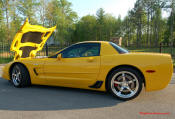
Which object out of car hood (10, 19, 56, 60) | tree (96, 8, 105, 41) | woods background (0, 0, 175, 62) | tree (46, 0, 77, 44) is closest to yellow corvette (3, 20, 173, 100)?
car hood (10, 19, 56, 60)

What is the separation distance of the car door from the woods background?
20.4 m

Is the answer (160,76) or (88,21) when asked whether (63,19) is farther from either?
(160,76)

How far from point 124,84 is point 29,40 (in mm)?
4355

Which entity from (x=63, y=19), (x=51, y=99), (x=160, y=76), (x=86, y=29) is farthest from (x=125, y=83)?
(x=86, y=29)

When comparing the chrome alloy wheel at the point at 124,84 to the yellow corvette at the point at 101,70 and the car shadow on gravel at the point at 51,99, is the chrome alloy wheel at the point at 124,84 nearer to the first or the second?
the yellow corvette at the point at 101,70

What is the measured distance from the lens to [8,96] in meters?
3.51

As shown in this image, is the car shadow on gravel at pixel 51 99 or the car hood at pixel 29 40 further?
the car hood at pixel 29 40

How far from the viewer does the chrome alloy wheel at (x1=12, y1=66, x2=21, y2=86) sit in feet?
13.9

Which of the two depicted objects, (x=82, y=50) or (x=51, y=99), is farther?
(x=82, y=50)

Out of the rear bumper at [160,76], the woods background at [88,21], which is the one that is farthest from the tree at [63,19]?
the rear bumper at [160,76]

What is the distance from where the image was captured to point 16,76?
4.31 m

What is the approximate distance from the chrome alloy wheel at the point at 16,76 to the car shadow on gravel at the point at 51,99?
255 millimetres

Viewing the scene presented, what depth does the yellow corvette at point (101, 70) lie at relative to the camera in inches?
119

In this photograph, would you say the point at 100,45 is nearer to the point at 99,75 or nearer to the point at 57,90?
the point at 99,75
